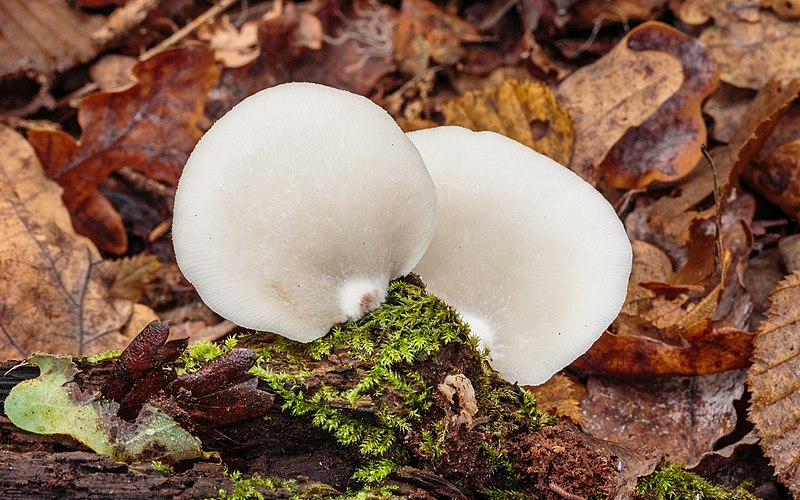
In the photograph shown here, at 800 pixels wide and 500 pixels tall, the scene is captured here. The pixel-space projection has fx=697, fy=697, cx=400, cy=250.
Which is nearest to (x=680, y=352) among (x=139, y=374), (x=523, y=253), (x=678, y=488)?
(x=678, y=488)

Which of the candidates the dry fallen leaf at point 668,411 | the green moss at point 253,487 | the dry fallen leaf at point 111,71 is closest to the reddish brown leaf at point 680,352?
the dry fallen leaf at point 668,411

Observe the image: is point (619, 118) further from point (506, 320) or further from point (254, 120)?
point (254, 120)

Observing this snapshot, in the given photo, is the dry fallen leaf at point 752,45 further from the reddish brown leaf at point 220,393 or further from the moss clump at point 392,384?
the reddish brown leaf at point 220,393

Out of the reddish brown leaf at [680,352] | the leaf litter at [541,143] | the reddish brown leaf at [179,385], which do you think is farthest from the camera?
the leaf litter at [541,143]

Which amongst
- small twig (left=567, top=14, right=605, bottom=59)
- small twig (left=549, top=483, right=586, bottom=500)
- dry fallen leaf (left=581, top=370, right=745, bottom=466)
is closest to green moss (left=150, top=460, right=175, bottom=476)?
small twig (left=549, top=483, right=586, bottom=500)

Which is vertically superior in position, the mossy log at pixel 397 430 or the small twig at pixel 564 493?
the mossy log at pixel 397 430

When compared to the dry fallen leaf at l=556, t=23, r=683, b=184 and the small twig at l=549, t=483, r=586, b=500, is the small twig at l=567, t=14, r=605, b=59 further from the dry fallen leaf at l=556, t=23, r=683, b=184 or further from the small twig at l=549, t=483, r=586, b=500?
the small twig at l=549, t=483, r=586, b=500
